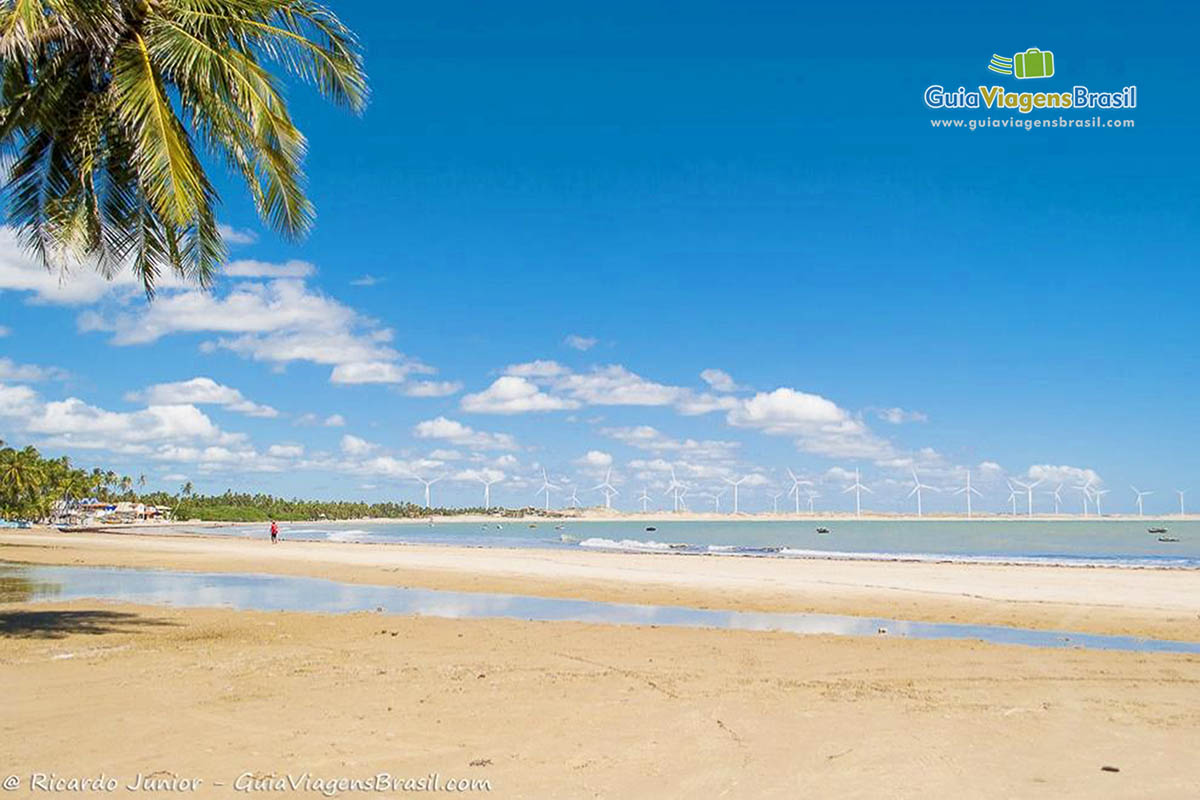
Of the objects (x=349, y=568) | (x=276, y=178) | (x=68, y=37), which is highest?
(x=68, y=37)

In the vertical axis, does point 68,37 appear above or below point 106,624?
above

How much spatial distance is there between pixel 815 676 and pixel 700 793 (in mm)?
5786

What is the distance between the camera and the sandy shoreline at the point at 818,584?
22.1m

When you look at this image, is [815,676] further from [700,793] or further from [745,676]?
[700,793]

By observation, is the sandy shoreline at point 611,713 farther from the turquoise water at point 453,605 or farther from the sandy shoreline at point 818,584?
the sandy shoreline at point 818,584

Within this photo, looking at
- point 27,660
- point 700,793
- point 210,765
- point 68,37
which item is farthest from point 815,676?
point 68,37

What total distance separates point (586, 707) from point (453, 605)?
13.8 metres

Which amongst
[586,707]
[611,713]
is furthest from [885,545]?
[611,713]

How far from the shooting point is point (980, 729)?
28.9 feet

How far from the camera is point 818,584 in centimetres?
3105

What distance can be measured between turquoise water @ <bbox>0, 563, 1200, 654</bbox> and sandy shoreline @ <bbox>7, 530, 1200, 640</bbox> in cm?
147

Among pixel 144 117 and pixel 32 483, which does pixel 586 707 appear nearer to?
pixel 144 117

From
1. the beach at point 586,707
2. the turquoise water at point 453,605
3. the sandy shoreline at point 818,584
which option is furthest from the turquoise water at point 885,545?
the beach at point 586,707

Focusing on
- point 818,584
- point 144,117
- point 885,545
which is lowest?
point 885,545
